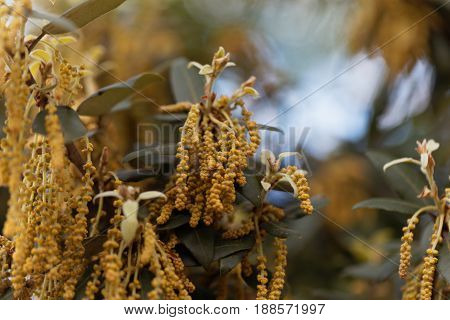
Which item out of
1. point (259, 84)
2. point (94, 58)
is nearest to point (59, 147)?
point (94, 58)

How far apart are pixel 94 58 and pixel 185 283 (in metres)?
1.14

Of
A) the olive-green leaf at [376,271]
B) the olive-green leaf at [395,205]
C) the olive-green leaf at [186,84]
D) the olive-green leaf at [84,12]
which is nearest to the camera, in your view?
the olive-green leaf at [84,12]

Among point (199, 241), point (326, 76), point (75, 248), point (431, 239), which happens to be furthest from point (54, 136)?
point (326, 76)

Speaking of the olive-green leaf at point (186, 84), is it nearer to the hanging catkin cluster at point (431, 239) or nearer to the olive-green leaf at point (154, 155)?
the olive-green leaf at point (154, 155)

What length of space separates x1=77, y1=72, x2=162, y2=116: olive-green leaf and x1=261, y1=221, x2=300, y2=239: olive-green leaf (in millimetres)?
428

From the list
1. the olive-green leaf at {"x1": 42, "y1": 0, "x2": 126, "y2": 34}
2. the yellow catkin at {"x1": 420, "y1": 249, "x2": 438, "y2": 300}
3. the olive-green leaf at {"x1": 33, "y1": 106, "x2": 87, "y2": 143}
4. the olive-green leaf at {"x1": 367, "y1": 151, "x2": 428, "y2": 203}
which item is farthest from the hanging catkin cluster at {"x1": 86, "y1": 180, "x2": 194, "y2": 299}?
the olive-green leaf at {"x1": 367, "y1": 151, "x2": 428, "y2": 203}

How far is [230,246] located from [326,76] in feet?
7.24

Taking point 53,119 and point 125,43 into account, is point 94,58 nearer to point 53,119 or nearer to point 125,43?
point 125,43

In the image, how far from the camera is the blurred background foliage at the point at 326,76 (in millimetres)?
2312

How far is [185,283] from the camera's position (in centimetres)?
116

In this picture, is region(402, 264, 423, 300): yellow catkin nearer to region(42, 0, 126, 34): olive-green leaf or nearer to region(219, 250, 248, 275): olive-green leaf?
region(219, 250, 248, 275): olive-green leaf

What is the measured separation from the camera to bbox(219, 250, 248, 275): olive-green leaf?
1218 mm

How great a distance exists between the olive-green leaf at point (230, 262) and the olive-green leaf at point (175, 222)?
0.36 feet

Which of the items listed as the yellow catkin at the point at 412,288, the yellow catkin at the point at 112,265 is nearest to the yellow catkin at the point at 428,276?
the yellow catkin at the point at 412,288
